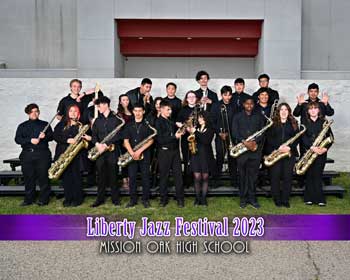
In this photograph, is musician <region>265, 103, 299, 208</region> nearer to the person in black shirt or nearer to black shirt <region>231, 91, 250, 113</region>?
black shirt <region>231, 91, 250, 113</region>

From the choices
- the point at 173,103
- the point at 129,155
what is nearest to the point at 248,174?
the point at 173,103

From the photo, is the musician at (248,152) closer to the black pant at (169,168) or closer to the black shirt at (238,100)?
the black shirt at (238,100)

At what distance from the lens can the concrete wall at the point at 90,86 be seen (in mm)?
9805

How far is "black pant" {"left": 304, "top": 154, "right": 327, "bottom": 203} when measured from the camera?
6785mm

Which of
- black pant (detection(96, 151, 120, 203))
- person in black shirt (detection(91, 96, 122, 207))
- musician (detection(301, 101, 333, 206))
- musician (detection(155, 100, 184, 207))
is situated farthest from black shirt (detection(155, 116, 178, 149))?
musician (detection(301, 101, 333, 206))

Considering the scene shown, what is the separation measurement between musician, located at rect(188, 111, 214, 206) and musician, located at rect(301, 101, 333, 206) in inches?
70.8

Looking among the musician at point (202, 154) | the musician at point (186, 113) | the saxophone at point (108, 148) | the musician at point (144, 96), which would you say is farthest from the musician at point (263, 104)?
the saxophone at point (108, 148)

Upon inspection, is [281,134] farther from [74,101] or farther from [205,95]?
[74,101]

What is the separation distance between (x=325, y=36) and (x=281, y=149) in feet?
36.8

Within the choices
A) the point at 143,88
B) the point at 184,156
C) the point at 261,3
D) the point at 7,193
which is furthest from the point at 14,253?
the point at 261,3

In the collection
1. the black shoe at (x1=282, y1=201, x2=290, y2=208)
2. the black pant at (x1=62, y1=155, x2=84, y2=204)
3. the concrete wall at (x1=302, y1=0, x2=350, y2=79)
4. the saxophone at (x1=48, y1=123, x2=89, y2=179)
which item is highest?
the concrete wall at (x1=302, y1=0, x2=350, y2=79)

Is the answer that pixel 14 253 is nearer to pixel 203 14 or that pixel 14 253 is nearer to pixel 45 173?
pixel 45 173

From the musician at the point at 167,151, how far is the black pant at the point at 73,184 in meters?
1.52

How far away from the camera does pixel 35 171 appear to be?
6965 mm
